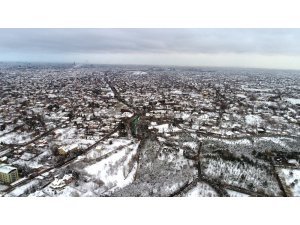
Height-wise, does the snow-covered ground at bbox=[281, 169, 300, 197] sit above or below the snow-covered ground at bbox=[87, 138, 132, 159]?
below

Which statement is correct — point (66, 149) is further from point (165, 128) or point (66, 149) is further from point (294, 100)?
point (294, 100)

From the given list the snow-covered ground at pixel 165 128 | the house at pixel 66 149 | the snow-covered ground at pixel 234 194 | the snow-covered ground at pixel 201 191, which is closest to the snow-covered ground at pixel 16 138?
the house at pixel 66 149

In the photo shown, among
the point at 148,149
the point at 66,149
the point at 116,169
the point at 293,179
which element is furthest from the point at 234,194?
the point at 66,149

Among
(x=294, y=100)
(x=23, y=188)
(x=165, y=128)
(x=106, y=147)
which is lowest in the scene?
(x=23, y=188)

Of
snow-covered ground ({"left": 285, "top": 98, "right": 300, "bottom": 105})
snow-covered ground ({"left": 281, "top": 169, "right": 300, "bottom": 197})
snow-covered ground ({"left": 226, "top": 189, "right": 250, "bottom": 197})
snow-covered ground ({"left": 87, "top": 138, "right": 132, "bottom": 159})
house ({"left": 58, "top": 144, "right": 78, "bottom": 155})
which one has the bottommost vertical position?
snow-covered ground ({"left": 226, "top": 189, "right": 250, "bottom": 197})

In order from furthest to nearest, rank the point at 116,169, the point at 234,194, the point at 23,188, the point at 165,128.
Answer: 1. the point at 165,128
2. the point at 116,169
3. the point at 23,188
4. the point at 234,194

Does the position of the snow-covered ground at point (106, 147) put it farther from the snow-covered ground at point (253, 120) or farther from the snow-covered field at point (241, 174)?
the snow-covered ground at point (253, 120)

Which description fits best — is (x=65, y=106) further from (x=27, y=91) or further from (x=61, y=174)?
(x=61, y=174)

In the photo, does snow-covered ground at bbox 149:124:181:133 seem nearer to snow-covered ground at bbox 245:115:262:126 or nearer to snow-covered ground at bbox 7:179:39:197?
snow-covered ground at bbox 245:115:262:126

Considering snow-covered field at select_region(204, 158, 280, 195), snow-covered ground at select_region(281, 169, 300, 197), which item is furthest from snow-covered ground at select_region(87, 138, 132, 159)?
snow-covered ground at select_region(281, 169, 300, 197)
